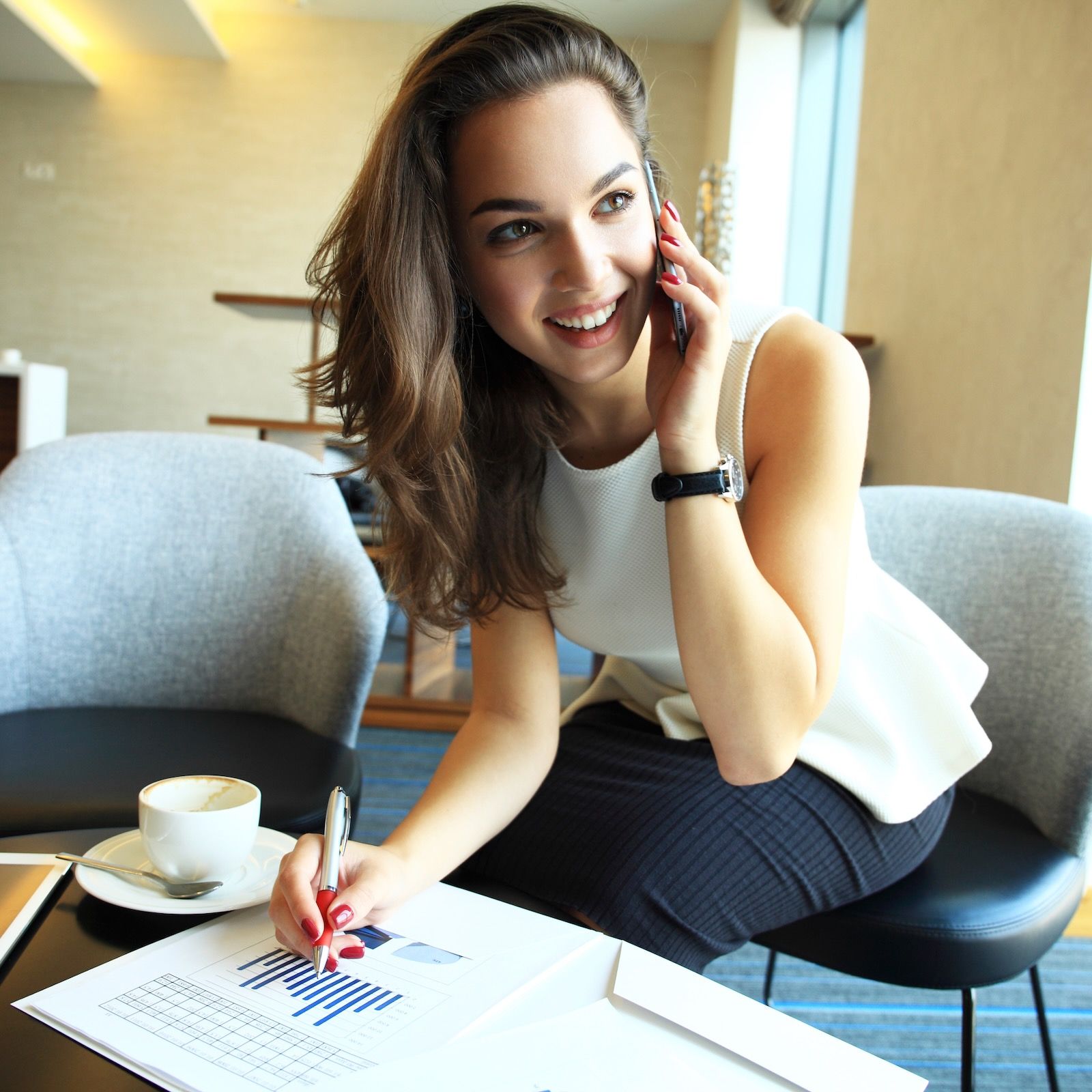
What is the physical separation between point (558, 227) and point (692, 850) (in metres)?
0.55

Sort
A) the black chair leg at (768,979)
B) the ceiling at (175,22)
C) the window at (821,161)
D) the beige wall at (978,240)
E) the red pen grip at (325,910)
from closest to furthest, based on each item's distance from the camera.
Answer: the red pen grip at (325,910)
the black chair leg at (768,979)
the beige wall at (978,240)
the window at (821,161)
the ceiling at (175,22)

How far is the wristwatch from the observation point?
0.82 m

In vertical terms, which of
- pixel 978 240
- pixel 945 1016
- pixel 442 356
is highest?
pixel 978 240

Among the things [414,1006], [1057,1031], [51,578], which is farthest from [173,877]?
[1057,1031]

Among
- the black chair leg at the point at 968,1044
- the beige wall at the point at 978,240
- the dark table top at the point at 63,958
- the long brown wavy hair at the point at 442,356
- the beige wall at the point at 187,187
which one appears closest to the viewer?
the dark table top at the point at 63,958

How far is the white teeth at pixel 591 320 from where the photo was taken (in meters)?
0.91

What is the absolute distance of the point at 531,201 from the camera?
2.83ft

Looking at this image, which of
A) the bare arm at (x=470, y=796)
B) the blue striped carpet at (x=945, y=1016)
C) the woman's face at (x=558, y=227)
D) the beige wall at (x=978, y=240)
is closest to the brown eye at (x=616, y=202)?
the woman's face at (x=558, y=227)

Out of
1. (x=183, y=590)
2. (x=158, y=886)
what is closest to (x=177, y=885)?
(x=158, y=886)

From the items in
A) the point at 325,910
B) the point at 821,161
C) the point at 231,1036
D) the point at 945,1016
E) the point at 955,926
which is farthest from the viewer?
the point at 821,161

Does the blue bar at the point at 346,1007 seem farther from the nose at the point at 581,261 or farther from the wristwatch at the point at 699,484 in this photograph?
the nose at the point at 581,261

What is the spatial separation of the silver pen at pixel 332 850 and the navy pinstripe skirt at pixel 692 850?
266mm

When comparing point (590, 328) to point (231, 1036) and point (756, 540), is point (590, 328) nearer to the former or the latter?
point (756, 540)

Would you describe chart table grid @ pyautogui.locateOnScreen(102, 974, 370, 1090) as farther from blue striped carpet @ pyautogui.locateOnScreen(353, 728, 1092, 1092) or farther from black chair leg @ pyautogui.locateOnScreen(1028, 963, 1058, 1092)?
blue striped carpet @ pyautogui.locateOnScreen(353, 728, 1092, 1092)
